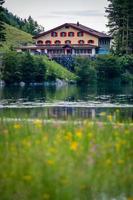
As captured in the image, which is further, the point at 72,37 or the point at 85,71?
the point at 72,37

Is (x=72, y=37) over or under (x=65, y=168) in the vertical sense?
over

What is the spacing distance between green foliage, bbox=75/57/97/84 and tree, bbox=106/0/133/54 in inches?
443

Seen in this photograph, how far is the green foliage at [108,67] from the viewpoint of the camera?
310ft

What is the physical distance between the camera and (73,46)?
11312 cm

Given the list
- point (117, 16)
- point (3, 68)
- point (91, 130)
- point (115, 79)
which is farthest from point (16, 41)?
point (91, 130)

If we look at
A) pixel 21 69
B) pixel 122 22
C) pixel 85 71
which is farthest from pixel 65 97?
pixel 122 22

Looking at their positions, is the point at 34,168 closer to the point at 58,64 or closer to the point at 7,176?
the point at 7,176

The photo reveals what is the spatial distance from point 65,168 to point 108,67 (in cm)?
8606

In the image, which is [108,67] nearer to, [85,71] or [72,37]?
[85,71]

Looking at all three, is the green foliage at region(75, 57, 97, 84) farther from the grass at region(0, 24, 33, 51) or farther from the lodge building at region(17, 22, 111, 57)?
the grass at region(0, 24, 33, 51)

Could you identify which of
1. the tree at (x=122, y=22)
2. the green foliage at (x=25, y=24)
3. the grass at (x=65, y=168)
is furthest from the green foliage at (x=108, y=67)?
the grass at (x=65, y=168)

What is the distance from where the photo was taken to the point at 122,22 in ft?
346

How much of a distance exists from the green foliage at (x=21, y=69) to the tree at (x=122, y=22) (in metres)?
24.0

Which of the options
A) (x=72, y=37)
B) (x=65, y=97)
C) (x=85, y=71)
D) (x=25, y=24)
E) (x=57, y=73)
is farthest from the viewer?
(x=25, y=24)
